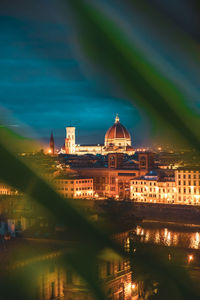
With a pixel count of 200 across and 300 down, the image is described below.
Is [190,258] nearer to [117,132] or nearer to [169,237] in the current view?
[169,237]

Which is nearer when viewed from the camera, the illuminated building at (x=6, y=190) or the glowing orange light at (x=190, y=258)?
the glowing orange light at (x=190, y=258)

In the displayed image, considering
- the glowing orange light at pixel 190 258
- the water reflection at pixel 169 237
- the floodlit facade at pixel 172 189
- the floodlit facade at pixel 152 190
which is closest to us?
the glowing orange light at pixel 190 258

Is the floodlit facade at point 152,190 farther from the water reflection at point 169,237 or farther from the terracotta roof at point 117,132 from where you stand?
the terracotta roof at point 117,132

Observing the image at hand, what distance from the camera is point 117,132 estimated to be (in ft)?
197

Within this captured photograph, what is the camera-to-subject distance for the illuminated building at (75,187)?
89.9 feet

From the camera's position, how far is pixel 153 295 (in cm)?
1105

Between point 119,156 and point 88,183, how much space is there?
3852 millimetres

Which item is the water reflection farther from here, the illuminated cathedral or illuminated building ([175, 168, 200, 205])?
the illuminated cathedral

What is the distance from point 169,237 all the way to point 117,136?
43.2 m

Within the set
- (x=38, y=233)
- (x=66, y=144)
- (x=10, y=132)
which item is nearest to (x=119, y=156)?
(x=10, y=132)

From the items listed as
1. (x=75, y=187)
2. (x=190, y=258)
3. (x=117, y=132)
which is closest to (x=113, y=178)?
(x=75, y=187)

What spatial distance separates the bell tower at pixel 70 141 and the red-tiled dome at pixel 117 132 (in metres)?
6.90

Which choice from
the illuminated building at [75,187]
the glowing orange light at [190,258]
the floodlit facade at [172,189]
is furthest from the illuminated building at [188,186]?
the glowing orange light at [190,258]

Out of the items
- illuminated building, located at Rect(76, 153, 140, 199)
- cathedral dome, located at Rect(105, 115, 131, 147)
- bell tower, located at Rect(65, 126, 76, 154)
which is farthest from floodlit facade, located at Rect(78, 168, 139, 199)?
bell tower, located at Rect(65, 126, 76, 154)
